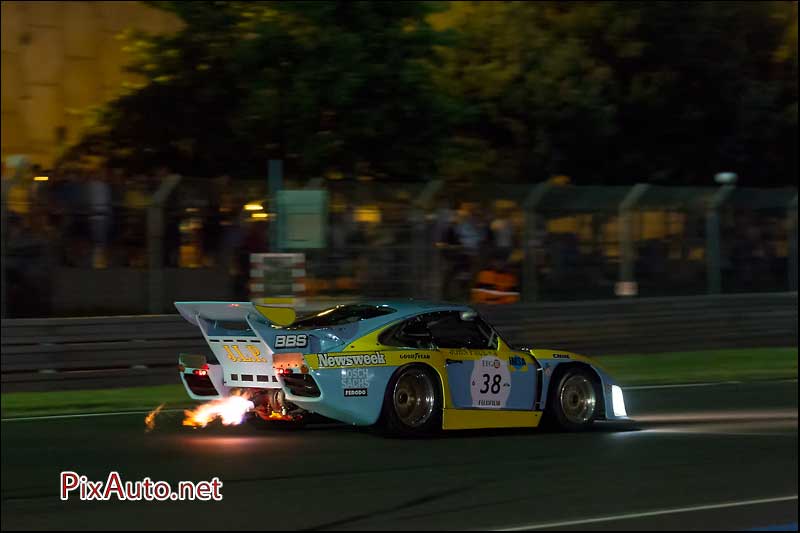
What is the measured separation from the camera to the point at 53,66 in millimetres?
26219

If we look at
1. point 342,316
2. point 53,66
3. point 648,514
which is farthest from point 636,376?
point 53,66

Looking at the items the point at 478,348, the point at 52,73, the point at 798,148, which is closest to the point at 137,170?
the point at 52,73

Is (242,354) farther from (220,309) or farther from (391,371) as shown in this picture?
(391,371)

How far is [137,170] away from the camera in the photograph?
2444cm

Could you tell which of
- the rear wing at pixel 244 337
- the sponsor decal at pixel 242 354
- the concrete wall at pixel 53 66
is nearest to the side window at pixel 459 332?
the rear wing at pixel 244 337

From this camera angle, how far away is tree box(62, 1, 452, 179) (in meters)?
22.9

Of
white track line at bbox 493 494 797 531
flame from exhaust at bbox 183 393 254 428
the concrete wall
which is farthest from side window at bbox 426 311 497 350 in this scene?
the concrete wall

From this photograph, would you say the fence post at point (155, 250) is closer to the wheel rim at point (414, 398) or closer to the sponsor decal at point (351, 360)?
the wheel rim at point (414, 398)

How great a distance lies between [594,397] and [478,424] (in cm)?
124

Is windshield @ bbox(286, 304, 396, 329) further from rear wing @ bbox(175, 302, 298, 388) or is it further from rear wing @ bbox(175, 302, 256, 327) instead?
rear wing @ bbox(175, 302, 256, 327)

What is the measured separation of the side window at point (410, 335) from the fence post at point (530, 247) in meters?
8.69

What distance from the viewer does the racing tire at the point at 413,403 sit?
10.7m

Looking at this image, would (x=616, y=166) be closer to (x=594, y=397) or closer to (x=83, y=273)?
(x=83, y=273)

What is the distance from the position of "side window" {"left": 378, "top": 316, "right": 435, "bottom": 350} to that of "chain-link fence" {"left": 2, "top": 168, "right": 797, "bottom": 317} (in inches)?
249
